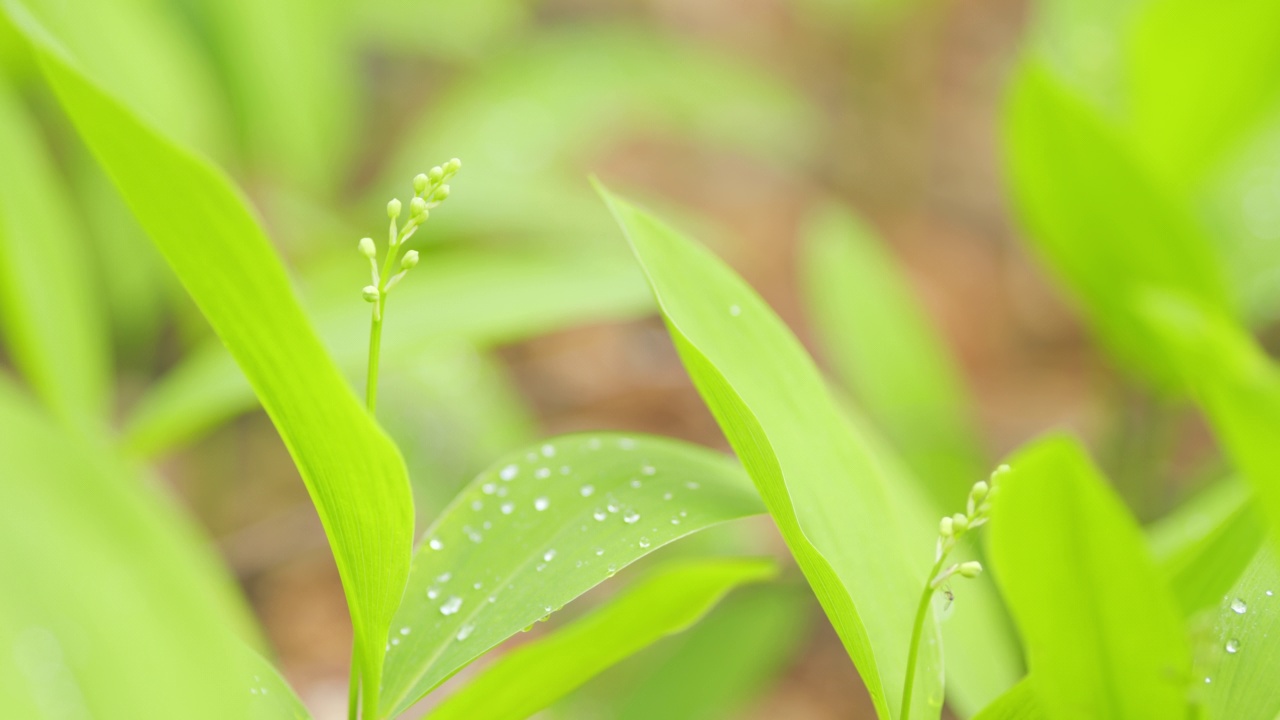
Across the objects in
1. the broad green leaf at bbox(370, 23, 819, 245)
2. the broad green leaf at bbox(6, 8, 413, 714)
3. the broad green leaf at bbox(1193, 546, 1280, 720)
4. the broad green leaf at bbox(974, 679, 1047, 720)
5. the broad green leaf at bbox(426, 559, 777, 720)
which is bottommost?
the broad green leaf at bbox(1193, 546, 1280, 720)

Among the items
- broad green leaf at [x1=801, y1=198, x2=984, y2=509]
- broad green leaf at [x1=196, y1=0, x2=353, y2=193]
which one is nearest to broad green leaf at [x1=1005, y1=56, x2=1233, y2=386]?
broad green leaf at [x1=801, y1=198, x2=984, y2=509]

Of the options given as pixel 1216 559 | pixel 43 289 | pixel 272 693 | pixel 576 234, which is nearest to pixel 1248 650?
pixel 1216 559

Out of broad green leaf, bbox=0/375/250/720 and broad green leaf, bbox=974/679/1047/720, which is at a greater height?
broad green leaf, bbox=0/375/250/720

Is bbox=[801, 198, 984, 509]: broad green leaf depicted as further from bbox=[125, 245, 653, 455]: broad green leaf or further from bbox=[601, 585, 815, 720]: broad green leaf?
bbox=[125, 245, 653, 455]: broad green leaf

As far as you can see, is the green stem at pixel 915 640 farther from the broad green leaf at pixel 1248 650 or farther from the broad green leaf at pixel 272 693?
the broad green leaf at pixel 272 693

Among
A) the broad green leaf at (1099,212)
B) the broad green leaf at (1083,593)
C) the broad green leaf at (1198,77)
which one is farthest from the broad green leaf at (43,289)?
the broad green leaf at (1198,77)

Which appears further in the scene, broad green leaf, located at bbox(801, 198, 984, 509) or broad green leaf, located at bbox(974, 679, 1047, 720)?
broad green leaf, located at bbox(801, 198, 984, 509)

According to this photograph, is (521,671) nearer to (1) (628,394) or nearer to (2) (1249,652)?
(2) (1249,652)

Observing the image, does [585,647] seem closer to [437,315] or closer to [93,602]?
[93,602]
